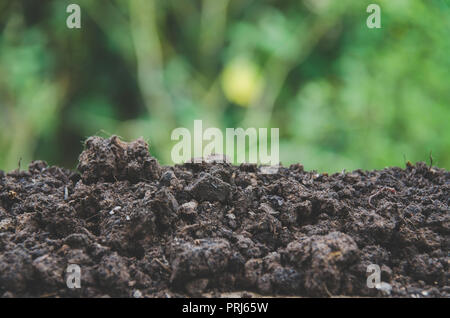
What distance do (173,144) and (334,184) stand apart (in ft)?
7.71

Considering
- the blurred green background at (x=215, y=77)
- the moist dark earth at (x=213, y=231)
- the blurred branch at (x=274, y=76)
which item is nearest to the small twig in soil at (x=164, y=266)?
the moist dark earth at (x=213, y=231)

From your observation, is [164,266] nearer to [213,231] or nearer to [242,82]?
[213,231]

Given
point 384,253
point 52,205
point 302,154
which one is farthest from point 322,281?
point 302,154

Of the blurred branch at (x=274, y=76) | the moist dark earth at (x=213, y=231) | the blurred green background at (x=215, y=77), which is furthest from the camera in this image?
the blurred branch at (x=274, y=76)

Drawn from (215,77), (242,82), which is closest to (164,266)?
(242,82)

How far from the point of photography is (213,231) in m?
1.26

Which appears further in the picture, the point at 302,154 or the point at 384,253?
the point at 302,154

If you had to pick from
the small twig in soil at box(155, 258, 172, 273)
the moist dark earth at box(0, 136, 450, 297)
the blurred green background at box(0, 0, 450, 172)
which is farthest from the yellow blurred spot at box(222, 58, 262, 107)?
the small twig in soil at box(155, 258, 172, 273)

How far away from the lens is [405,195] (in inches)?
59.5

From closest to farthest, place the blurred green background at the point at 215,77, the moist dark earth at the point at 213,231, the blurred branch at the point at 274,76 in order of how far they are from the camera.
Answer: the moist dark earth at the point at 213,231
the blurred green background at the point at 215,77
the blurred branch at the point at 274,76

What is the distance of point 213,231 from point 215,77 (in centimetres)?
301

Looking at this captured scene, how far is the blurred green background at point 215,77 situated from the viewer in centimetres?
330

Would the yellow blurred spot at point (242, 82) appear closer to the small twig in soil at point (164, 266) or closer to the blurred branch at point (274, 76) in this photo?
the blurred branch at point (274, 76)

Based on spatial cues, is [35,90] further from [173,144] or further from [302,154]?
[302,154]
